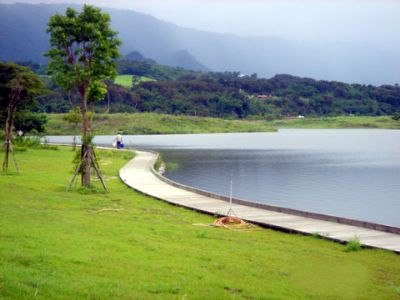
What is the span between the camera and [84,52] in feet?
85.4

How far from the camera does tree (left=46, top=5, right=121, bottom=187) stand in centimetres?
2523

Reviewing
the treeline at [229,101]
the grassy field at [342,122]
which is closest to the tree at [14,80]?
the treeline at [229,101]

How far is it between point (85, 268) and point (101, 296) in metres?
1.68

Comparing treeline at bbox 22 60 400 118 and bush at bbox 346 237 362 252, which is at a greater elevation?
treeline at bbox 22 60 400 118

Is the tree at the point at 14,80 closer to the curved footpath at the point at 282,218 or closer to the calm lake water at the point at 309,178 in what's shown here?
the calm lake water at the point at 309,178

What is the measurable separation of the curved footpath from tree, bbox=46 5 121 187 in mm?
4490

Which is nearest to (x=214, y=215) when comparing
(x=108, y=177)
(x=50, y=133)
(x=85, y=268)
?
(x=85, y=268)

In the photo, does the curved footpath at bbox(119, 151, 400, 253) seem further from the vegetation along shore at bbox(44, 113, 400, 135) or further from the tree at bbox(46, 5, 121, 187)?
the vegetation along shore at bbox(44, 113, 400, 135)

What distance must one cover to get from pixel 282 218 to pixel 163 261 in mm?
9246

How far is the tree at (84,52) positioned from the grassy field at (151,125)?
10328 centimetres

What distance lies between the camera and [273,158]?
6788 centimetres

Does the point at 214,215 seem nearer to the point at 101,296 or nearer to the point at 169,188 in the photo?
the point at 169,188

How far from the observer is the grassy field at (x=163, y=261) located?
379 inches

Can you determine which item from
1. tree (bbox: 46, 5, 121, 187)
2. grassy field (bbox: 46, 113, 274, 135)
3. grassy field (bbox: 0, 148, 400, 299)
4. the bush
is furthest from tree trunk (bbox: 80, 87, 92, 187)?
grassy field (bbox: 46, 113, 274, 135)
